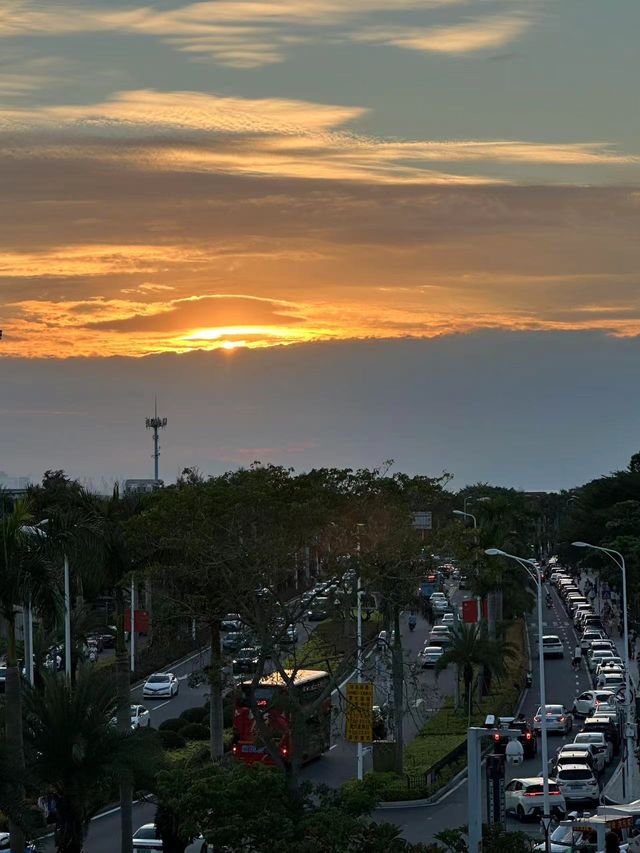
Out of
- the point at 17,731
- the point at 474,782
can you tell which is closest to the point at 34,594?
the point at 17,731

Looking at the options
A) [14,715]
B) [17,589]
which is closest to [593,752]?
[14,715]

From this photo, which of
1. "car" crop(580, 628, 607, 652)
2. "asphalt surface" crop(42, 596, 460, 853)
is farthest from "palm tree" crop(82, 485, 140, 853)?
"car" crop(580, 628, 607, 652)

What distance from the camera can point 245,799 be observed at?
35.8 meters

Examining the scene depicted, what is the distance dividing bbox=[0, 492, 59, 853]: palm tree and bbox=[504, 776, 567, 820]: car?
18921 mm

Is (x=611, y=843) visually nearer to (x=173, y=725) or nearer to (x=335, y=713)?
(x=335, y=713)

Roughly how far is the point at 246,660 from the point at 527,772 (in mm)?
16648

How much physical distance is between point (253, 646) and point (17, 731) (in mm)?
12790

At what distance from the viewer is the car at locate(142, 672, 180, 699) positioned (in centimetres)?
8362

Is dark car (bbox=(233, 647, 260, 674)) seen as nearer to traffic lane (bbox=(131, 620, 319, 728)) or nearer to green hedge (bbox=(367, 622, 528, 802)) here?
green hedge (bbox=(367, 622, 528, 802))

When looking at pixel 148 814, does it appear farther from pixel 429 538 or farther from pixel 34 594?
pixel 34 594

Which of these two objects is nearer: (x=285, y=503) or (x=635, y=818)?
(x=635, y=818)

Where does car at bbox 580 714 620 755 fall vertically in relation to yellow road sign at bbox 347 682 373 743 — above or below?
below

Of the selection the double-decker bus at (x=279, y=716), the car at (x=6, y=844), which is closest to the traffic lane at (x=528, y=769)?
the double-decker bus at (x=279, y=716)

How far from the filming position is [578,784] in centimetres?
5362
